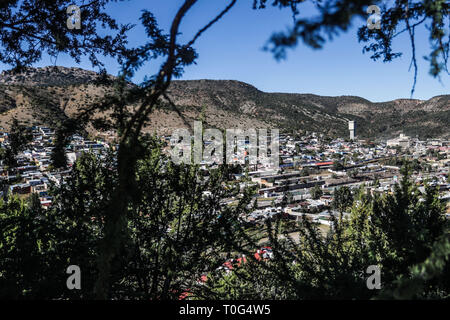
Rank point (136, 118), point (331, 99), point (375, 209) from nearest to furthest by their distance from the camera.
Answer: point (136, 118) < point (375, 209) < point (331, 99)

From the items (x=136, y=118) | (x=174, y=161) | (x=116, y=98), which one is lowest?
(x=174, y=161)

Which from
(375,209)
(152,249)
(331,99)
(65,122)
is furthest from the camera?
(331,99)

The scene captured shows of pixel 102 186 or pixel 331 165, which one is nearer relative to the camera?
pixel 102 186

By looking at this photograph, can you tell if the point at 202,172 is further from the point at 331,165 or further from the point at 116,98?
the point at 331,165

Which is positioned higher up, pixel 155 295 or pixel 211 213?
pixel 211 213
